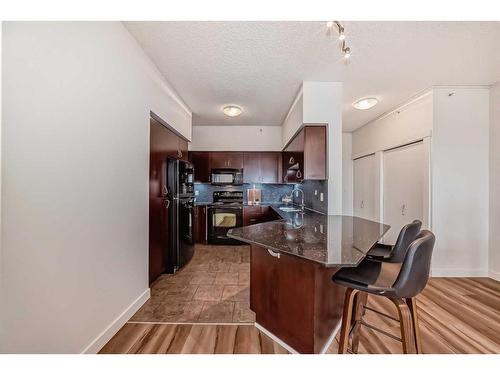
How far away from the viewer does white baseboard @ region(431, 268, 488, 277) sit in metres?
2.97

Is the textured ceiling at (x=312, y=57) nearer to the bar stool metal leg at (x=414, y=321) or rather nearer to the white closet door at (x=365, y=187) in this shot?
the white closet door at (x=365, y=187)

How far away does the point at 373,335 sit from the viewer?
5.78 ft

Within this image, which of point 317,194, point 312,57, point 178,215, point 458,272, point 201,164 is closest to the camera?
point 312,57

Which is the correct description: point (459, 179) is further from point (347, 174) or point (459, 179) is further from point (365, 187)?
point (347, 174)

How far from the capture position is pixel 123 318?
6.20ft

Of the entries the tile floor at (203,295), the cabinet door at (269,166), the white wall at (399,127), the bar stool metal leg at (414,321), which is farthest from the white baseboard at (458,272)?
the cabinet door at (269,166)

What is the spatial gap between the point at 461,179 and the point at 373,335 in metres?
2.64

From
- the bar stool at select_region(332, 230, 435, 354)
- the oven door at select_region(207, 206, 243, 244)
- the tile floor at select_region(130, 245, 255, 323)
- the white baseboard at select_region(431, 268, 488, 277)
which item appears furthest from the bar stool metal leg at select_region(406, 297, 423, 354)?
the oven door at select_region(207, 206, 243, 244)

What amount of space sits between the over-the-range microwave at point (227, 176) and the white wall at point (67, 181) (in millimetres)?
2777

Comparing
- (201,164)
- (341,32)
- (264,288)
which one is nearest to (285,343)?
(264,288)

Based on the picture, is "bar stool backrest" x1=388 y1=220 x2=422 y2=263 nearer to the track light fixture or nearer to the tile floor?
the tile floor
